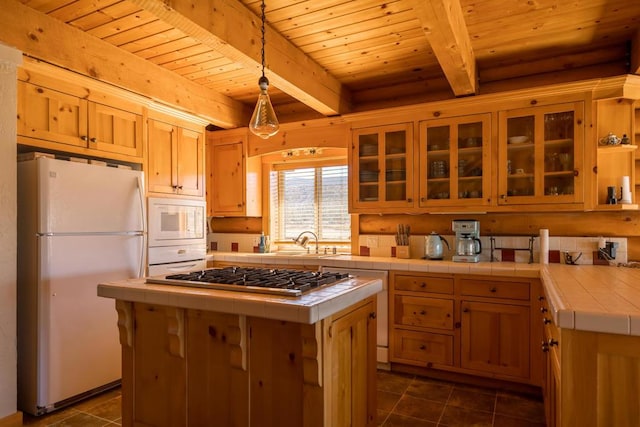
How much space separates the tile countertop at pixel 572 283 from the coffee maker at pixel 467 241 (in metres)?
0.17

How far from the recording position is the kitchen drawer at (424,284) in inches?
116

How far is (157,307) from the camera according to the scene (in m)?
1.98

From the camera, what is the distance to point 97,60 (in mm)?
2725

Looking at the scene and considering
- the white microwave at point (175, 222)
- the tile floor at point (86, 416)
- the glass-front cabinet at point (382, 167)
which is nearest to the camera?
the tile floor at point (86, 416)

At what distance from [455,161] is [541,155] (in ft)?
1.99

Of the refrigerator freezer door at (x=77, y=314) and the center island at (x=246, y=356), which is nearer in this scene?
the center island at (x=246, y=356)

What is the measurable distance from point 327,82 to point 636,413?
290cm

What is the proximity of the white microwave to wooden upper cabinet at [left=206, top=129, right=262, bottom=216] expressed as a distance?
0.48 meters

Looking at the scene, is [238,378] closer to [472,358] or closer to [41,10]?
[472,358]

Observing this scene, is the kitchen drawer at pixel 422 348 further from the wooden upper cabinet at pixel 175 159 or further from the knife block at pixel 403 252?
the wooden upper cabinet at pixel 175 159

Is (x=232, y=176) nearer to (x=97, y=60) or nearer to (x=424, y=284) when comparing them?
(x=97, y=60)

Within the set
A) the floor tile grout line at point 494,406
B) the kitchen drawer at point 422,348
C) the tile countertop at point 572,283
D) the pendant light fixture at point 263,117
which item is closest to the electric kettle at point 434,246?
the tile countertop at point 572,283

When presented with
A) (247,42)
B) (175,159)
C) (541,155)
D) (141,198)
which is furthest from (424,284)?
(175,159)

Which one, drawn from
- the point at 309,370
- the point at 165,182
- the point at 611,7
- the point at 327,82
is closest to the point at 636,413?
the point at 309,370
